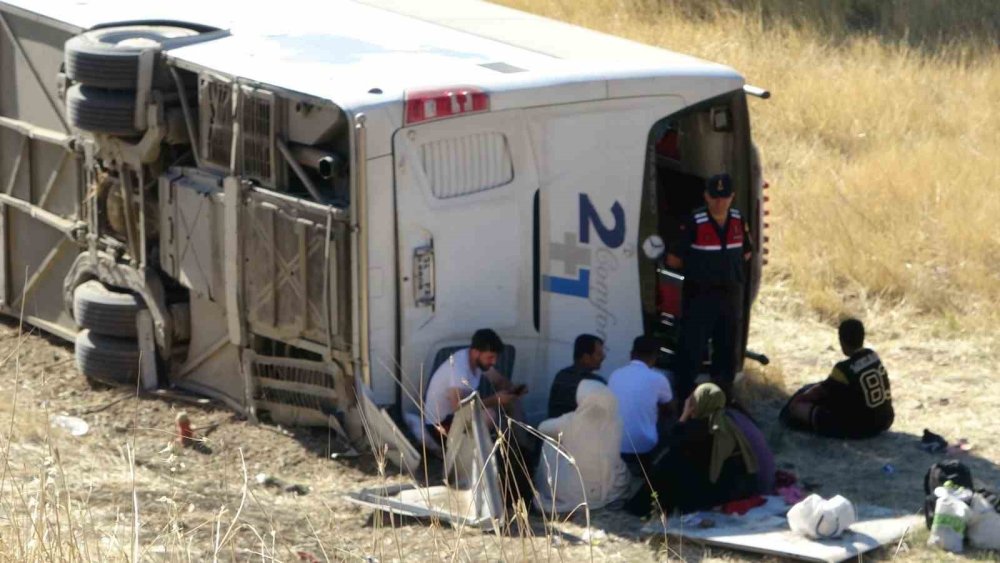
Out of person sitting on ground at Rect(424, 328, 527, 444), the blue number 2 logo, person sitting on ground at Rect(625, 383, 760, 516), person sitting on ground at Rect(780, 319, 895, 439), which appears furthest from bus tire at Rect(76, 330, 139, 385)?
person sitting on ground at Rect(780, 319, 895, 439)

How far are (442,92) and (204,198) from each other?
1554mm

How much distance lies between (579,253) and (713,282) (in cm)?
76

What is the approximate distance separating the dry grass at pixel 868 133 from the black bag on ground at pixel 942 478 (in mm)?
3369

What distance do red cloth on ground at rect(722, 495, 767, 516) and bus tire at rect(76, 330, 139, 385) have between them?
3.65 metres

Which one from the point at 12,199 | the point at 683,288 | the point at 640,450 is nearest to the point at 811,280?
the point at 683,288

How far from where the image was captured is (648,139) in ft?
29.3

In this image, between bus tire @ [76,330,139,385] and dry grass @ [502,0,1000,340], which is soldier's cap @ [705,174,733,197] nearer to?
dry grass @ [502,0,1000,340]

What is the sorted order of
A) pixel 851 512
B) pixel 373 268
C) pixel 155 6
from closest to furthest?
pixel 851 512 < pixel 373 268 < pixel 155 6

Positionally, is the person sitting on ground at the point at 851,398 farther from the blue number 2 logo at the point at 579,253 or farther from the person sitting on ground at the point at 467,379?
the person sitting on ground at the point at 467,379

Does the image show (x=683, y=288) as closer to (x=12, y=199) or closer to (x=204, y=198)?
(x=204, y=198)

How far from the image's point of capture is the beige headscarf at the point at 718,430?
7730 mm

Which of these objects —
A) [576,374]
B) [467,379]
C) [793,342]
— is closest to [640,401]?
[576,374]

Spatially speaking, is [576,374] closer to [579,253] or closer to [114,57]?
[579,253]

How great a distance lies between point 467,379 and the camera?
812 cm
